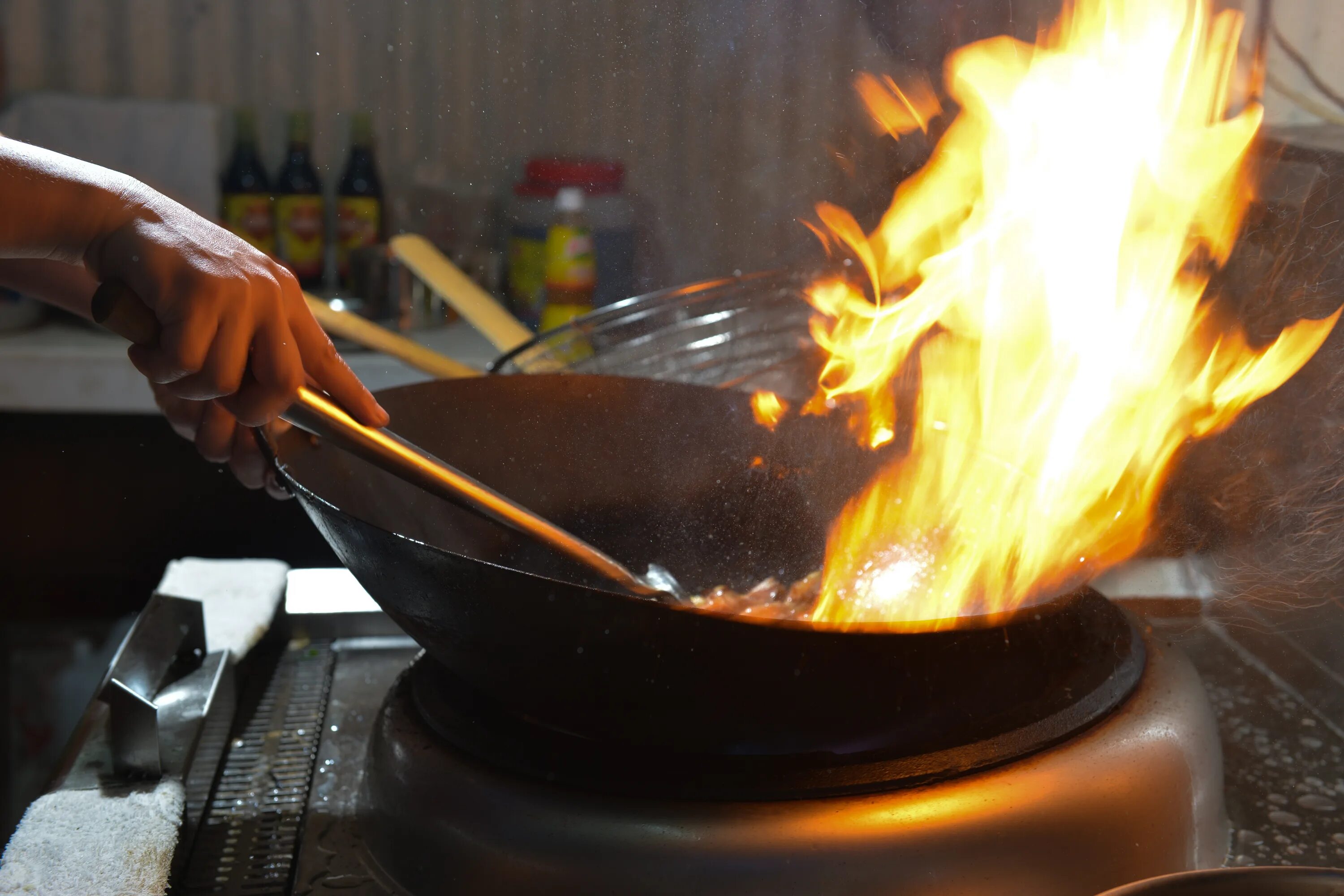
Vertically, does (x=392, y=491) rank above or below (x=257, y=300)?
below

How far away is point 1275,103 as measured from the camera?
0.85m

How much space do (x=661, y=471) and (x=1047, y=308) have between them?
0.32m

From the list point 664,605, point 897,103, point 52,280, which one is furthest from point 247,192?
point 664,605

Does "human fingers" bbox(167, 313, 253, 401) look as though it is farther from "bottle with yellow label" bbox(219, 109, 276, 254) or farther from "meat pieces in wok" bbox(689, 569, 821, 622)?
"bottle with yellow label" bbox(219, 109, 276, 254)

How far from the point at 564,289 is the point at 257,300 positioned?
2.03ft

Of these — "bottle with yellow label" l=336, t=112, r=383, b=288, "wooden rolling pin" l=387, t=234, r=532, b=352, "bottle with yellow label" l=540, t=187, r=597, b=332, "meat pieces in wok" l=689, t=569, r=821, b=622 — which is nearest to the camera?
"meat pieces in wok" l=689, t=569, r=821, b=622

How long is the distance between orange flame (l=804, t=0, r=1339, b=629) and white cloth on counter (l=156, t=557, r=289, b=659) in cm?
37

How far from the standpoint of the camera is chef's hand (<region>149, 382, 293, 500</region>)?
68 cm

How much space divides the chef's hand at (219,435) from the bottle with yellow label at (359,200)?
792 mm

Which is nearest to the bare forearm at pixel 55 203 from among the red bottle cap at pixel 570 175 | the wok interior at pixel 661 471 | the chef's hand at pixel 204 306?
the chef's hand at pixel 204 306

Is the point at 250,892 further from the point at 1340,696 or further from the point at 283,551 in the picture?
the point at 283,551

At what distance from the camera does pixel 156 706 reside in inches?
23.8

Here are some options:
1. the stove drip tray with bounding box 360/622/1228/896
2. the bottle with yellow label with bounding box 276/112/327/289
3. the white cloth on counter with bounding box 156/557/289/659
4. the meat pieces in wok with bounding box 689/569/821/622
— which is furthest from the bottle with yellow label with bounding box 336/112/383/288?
the stove drip tray with bounding box 360/622/1228/896

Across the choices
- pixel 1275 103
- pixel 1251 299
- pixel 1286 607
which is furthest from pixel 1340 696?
pixel 1275 103
